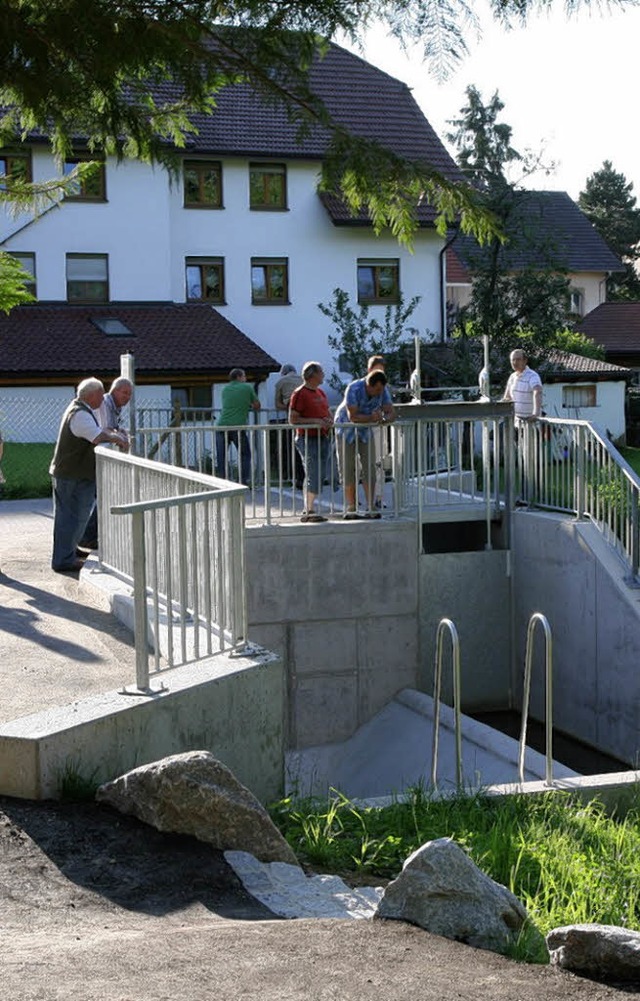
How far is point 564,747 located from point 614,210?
7801 centimetres

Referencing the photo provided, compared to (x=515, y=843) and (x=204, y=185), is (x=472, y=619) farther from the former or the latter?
(x=204, y=185)

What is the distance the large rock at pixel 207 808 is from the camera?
20.8ft

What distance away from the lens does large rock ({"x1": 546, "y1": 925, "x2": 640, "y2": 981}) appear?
16.5 ft

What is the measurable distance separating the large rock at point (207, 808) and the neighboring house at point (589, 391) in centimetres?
3430

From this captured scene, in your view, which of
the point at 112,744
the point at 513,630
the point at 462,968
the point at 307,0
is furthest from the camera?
the point at 513,630

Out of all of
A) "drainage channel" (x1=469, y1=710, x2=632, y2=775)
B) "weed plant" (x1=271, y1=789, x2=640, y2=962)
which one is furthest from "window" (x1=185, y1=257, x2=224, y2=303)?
"weed plant" (x1=271, y1=789, x2=640, y2=962)

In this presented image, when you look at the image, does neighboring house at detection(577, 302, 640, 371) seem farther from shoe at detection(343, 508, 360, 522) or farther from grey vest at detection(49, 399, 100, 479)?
A: grey vest at detection(49, 399, 100, 479)

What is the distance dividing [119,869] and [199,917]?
61cm

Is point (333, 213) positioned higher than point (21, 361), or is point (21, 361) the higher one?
point (333, 213)

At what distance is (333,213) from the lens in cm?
3925

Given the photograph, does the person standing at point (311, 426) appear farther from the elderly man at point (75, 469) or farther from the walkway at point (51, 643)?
the elderly man at point (75, 469)

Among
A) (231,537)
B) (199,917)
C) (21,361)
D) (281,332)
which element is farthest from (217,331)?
(199,917)

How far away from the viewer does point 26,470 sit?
1041 inches

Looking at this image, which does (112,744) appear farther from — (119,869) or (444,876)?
(444,876)
